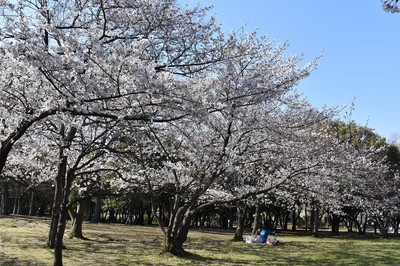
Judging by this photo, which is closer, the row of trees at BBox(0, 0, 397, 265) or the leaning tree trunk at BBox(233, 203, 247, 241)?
the row of trees at BBox(0, 0, 397, 265)

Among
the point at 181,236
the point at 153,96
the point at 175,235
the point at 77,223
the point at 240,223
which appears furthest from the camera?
the point at 240,223

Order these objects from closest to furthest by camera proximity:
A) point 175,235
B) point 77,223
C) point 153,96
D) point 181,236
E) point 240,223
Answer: point 153,96 < point 175,235 < point 181,236 < point 77,223 < point 240,223

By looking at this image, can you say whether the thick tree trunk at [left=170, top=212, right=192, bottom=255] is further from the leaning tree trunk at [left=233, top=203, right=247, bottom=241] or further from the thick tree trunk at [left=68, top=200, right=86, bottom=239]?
the leaning tree trunk at [left=233, top=203, right=247, bottom=241]

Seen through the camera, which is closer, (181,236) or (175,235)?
(175,235)

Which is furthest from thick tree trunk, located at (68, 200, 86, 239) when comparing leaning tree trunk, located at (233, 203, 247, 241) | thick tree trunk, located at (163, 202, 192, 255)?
leaning tree trunk, located at (233, 203, 247, 241)

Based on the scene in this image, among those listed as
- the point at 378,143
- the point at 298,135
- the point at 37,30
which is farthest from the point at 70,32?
the point at 378,143

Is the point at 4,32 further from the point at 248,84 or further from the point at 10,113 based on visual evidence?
the point at 248,84

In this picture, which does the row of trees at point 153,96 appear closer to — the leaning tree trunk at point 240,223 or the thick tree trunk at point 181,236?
the thick tree trunk at point 181,236

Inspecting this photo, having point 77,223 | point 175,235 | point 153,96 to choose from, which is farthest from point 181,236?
point 153,96

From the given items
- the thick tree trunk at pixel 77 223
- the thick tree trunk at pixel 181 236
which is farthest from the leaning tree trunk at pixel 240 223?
the thick tree trunk at pixel 181 236

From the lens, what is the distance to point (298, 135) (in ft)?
39.9

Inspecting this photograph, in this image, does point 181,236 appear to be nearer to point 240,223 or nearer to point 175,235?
point 175,235

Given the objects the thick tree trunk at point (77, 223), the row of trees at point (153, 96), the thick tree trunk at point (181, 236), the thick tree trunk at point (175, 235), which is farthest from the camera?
the thick tree trunk at point (77, 223)

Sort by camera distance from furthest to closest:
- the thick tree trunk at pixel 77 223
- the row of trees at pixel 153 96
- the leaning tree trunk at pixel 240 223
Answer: the leaning tree trunk at pixel 240 223 < the thick tree trunk at pixel 77 223 < the row of trees at pixel 153 96
